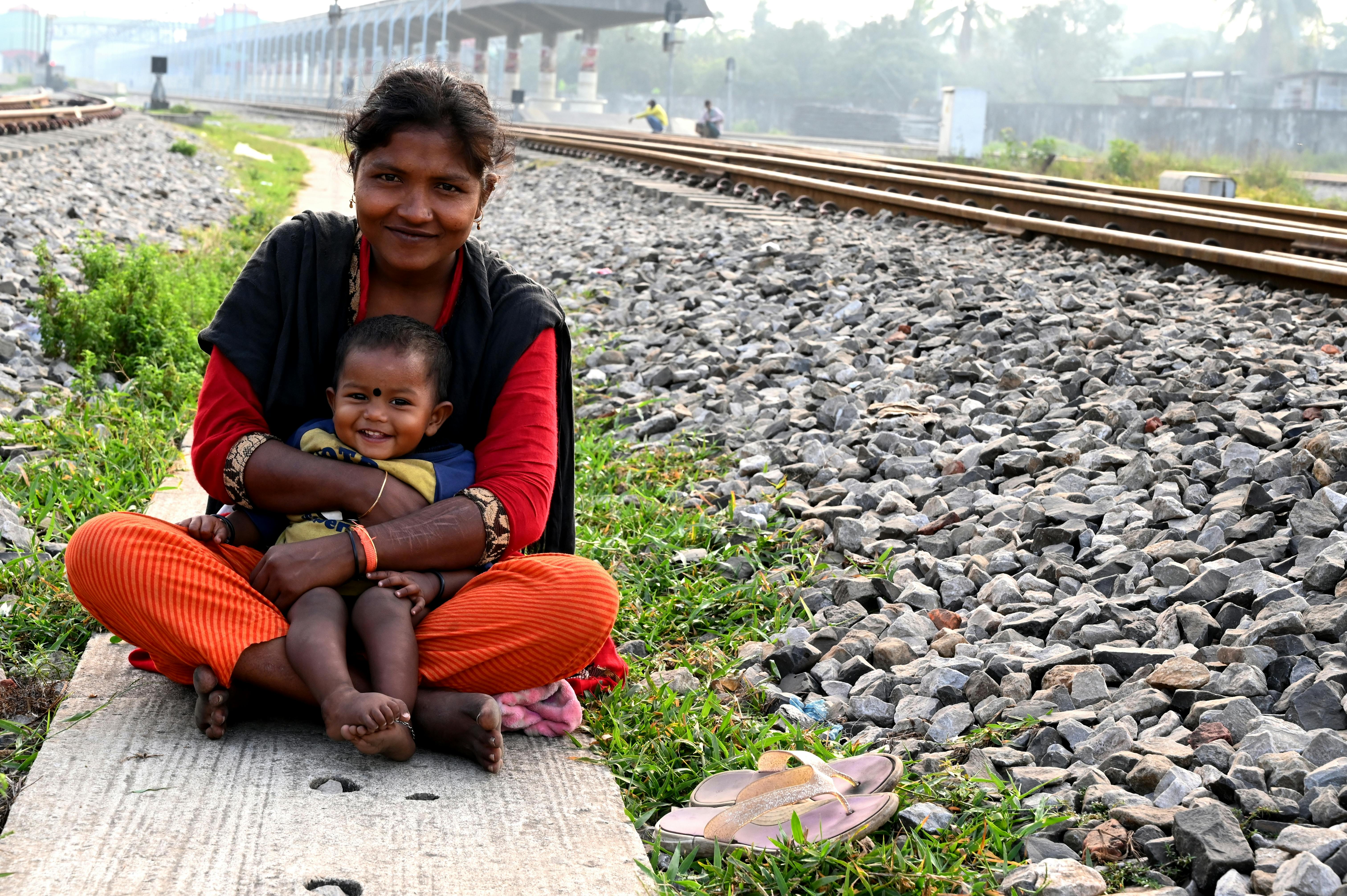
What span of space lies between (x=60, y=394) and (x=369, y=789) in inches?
140

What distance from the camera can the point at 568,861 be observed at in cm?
215

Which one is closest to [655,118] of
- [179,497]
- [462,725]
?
[179,497]

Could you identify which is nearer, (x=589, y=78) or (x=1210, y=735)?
(x=1210, y=735)

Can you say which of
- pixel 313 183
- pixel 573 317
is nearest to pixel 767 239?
pixel 573 317

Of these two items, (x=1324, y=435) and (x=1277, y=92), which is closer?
(x=1324, y=435)

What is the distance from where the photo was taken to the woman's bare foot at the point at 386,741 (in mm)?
2271

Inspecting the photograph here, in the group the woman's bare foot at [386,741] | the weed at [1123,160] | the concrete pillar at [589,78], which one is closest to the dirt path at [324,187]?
the woman's bare foot at [386,741]

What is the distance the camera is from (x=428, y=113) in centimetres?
259

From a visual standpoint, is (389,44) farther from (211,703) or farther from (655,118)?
(211,703)

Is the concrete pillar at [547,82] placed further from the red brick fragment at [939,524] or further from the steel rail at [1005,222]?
the red brick fragment at [939,524]

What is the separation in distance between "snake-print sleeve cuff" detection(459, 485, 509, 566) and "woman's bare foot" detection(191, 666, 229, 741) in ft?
1.89

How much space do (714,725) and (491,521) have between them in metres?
0.69

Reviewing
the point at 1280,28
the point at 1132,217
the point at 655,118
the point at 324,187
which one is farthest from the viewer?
the point at 1280,28

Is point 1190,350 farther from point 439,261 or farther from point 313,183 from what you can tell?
point 313,183
